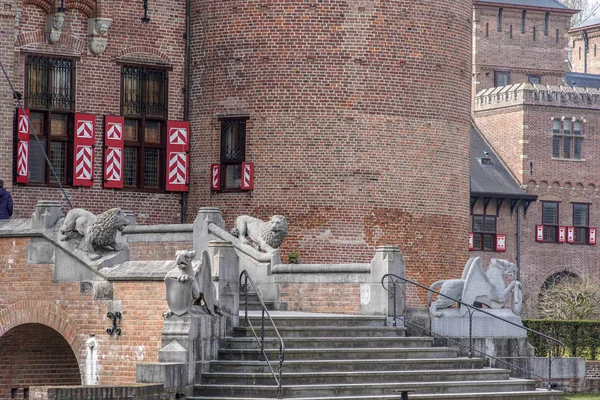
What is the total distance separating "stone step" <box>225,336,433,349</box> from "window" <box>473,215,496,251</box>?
3353 centimetres

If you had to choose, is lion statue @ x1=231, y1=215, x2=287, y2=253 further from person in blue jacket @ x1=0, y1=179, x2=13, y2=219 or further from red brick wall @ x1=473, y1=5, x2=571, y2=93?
red brick wall @ x1=473, y1=5, x2=571, y2=93

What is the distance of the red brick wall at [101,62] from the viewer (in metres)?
27.9

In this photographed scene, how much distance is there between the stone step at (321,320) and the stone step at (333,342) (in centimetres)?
53

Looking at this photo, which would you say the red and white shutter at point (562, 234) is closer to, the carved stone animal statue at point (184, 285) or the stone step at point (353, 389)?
the stone step at point (353, 389)

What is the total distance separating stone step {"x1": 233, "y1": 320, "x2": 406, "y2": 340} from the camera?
2216 cm

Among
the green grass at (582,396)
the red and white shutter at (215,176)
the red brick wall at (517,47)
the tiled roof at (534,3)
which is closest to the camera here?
the green grass at (582,396)

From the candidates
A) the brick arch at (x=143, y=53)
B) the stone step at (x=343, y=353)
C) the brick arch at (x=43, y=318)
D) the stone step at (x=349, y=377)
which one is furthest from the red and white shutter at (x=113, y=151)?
the stone step at (x=349, y=377)

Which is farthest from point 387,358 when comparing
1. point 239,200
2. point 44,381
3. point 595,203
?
point 595,203

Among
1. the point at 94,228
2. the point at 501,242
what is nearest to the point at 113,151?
the point at 94,228

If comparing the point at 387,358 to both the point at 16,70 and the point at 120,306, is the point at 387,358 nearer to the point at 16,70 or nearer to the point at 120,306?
the point at 120,306

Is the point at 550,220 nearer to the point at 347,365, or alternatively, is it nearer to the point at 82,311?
the point at 347,365

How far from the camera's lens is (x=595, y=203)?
61.7 m

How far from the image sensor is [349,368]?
21641 millimetres

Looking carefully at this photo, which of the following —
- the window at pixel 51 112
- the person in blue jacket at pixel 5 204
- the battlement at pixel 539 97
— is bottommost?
the person in blue jacket at pixel 5 204
